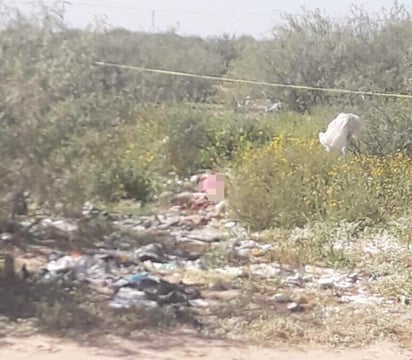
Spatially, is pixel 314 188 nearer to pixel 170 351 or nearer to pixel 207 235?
pixel 207 235

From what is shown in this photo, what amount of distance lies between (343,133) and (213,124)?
9.07ft

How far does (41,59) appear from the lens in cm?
685

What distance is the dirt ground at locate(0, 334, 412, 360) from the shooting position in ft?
18.6

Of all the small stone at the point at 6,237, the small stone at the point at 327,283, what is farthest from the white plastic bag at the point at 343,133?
the small stone at the point at 6,237

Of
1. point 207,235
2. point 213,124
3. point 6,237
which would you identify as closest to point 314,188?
point 207,235

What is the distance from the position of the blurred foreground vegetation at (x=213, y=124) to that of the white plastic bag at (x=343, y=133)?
0.18 metres

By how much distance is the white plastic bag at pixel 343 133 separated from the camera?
12.2m

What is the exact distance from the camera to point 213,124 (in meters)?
14.4

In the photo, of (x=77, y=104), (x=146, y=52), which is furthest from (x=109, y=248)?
(x=146, y=52)

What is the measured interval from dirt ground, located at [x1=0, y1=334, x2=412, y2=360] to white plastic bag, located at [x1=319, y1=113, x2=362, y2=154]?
6.42m

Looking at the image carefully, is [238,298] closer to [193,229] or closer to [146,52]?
[193,229]

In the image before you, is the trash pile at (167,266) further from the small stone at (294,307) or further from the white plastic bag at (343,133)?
the white plastic bag at (343,133)

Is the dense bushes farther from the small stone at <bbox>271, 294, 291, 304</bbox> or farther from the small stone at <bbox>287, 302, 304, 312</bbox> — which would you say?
the small stone at <bbox>287, 302, 304, 312</bbox>

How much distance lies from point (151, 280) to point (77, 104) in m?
1.52
